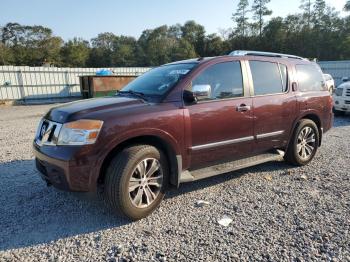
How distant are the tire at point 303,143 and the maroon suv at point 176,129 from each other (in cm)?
2

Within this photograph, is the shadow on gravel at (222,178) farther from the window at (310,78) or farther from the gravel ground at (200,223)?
the window at (310,78)

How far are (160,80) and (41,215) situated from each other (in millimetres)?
2295

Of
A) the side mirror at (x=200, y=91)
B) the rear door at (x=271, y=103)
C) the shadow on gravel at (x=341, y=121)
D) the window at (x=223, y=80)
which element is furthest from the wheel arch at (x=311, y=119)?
the shadow on gravel at (x=341, y=121)

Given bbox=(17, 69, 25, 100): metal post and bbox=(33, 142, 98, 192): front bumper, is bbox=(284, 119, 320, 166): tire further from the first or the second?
bbox=(17, 69, 25, 100): metal post

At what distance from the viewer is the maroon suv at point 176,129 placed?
11.0 feet

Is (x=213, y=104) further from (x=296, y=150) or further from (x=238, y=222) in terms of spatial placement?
(x=296, y=150)

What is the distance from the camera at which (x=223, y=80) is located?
4398 millimetres

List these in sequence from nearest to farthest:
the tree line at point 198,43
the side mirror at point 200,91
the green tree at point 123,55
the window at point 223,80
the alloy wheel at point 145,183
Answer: the alloy wheel at point 145,183, the side mirror at point 200,91, the window at point 223,80, the tree line at point 198,43, the green tree at point 123,55

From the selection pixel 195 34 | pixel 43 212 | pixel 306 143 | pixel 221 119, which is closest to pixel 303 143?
pixel 306 143

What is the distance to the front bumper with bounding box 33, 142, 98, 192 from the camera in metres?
3.25

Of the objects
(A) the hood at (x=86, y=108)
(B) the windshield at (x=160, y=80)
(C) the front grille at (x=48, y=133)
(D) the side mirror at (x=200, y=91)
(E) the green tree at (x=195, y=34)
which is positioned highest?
(E) the green tree at (x=195, y=34)

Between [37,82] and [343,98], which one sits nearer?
[343,98]

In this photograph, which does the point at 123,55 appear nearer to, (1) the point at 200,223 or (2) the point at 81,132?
(2) the point at 81,132

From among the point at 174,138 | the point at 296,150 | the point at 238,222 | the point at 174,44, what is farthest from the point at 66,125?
the point at 174,44
